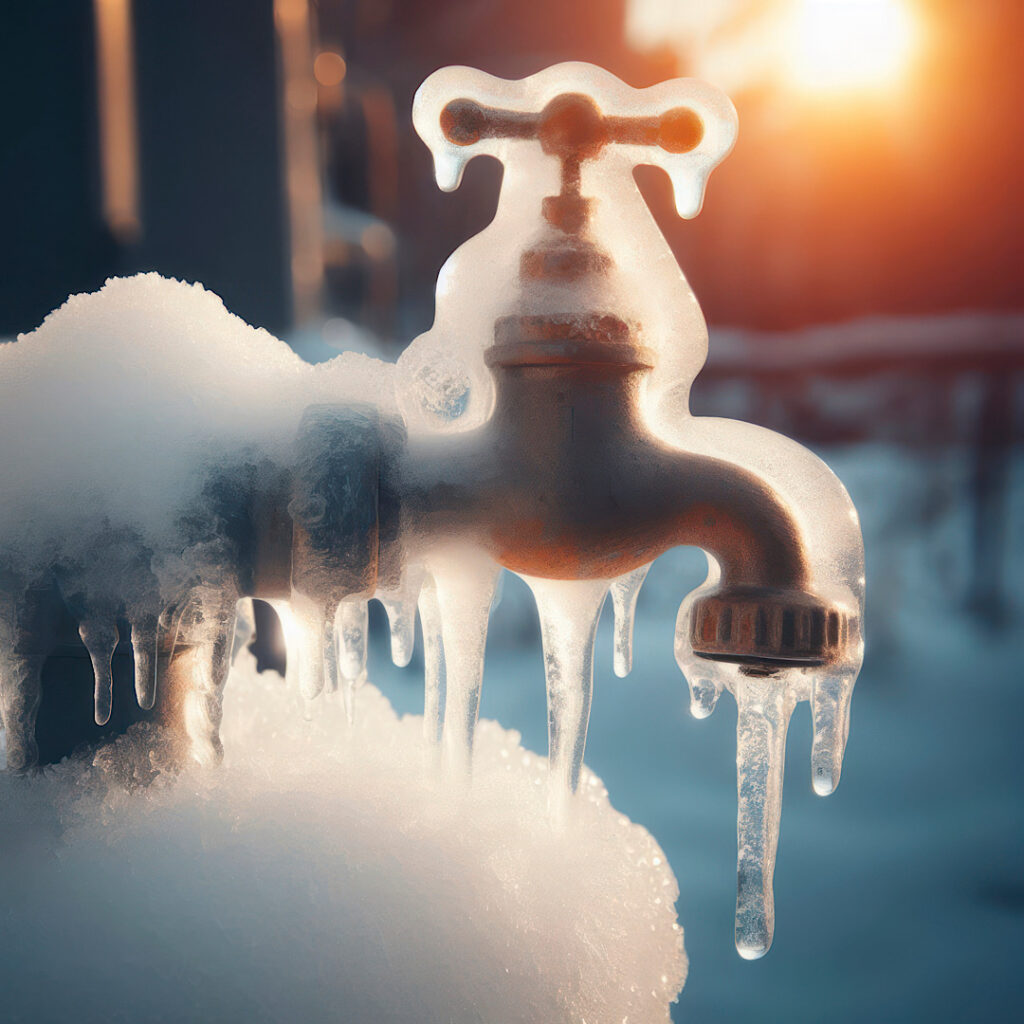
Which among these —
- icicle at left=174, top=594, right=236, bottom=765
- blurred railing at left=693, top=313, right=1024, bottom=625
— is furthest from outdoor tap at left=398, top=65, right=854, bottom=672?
blurred railing at left=693, top=313, right=1024, bottom=625

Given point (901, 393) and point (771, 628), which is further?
point (901, 393)

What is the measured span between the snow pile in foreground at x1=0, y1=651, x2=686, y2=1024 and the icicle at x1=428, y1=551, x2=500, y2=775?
5 centimetres

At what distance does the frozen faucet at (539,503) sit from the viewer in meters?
0.41

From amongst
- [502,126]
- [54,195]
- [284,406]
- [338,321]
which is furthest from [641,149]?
[338,321]

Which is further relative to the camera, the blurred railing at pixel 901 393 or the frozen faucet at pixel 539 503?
the blurred railing at pixel 901 393

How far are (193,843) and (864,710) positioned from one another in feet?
3.74

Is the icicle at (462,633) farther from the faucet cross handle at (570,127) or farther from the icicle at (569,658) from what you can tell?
the faucet cross handle at (570,127)

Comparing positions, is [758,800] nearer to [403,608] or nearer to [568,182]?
→ [403,608]

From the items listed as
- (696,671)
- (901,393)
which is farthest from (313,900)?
(901,393)

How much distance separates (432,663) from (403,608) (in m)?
0.08

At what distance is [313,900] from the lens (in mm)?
441

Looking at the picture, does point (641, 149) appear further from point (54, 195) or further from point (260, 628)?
point (260, 628)

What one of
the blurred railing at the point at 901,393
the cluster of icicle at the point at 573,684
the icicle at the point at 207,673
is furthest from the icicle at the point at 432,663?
the blurred railing at the point at 901,393

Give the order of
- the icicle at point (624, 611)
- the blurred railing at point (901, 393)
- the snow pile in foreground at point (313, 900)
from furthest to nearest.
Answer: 1. the blurred railing at point (901, 393)
2. the icicle at point (624, 611)
3. the snow pile in foreground at point (313, 900)
